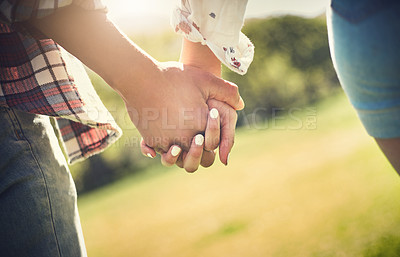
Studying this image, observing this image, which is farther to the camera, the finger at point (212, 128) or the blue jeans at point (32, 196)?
the finger at point (212, 128)

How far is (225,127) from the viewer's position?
1746mm

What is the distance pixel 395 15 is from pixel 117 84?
106 centimetres

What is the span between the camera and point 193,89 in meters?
1.65

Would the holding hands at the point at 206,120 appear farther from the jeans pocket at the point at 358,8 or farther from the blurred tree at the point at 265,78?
the blurred tree at the point at 265,78

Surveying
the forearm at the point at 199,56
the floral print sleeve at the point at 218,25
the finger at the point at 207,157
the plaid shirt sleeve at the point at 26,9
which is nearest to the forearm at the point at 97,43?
the plaid shirt sleeve at the point at 26,9

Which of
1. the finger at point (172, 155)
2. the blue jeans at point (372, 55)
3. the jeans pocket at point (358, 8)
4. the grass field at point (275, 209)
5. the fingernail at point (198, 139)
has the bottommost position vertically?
the grass field at point (275, 209)

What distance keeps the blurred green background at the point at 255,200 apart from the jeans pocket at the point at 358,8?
Answer: 7.63 ft

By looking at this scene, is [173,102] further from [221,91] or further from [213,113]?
[221,91]

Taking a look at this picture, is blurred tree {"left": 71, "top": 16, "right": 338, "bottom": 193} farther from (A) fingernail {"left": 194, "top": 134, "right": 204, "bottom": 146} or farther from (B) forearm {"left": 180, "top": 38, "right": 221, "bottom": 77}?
(A) fingernail {"left": 194, "top": 134, "right": 204, "bottom": 146}

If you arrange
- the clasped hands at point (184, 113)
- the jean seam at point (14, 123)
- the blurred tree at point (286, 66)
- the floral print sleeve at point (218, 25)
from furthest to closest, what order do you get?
the blurred tree at point (286, 66) < the clasped hands at point (184, 113) < the floral print sleeve at point (218, 25) < the jean seam at point (14, 123)

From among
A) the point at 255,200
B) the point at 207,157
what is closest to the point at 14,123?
the point at 207,157

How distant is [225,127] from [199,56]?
437 millimetres

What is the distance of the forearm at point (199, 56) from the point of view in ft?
5.81

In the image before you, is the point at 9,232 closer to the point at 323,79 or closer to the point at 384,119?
the point at 384,119
